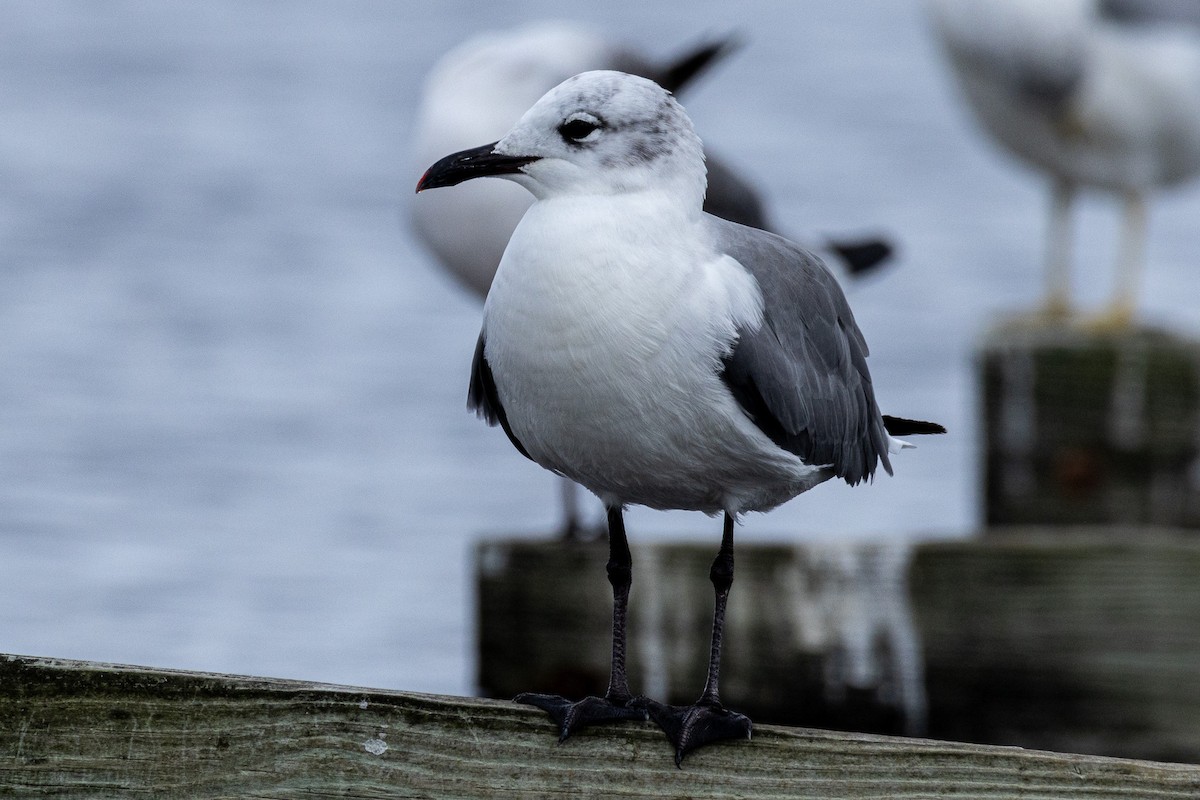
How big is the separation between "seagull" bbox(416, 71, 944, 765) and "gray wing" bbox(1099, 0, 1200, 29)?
14.6ft

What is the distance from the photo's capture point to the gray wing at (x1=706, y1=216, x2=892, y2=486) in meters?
2.75

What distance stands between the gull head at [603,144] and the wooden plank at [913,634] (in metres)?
2.32

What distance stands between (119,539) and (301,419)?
7.22 feet

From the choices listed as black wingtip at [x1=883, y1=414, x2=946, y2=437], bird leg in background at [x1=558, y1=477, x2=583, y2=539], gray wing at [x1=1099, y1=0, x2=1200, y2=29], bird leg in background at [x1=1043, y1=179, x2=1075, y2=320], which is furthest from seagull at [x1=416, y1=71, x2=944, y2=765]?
gray wing at [x1=1099, y1=0, x2=1200, y2=29]

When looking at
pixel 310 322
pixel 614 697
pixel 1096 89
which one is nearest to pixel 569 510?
pixel 1096 89

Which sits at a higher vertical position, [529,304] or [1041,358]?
[1041,358]

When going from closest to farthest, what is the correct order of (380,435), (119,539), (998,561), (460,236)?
(998,561) < (460,236) < (119,539) < (380,435)

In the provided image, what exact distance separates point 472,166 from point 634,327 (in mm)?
356

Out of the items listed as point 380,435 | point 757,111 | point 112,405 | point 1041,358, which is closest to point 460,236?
point 1041,358

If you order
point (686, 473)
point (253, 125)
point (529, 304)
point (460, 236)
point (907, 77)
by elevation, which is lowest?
point (686, 473)

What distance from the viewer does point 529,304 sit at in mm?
2588

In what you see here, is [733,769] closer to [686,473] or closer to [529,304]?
[686,473]

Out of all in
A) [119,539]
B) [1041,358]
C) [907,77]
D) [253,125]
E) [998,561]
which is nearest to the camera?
[998,561]

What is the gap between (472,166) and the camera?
2.71m
